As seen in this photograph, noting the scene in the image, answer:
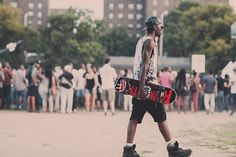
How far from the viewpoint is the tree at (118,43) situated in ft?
326

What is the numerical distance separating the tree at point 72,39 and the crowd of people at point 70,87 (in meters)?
53.4

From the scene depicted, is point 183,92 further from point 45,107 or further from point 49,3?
point 49,3

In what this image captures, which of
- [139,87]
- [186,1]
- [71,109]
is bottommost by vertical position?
[71,109]

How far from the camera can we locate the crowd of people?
58.6 ft

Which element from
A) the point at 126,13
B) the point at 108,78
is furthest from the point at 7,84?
the point at 126,13

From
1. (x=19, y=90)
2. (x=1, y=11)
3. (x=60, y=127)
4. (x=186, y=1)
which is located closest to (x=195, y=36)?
(x=1, y=11)

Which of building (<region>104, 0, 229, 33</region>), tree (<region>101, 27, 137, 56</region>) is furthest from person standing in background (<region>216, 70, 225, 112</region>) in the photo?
building (<region>104, 0, 229, 33</region>)

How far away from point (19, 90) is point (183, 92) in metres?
6.08

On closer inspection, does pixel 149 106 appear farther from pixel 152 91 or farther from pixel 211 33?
pixel 211 33

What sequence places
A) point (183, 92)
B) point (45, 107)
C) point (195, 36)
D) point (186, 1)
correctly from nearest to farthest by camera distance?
point (45, 107) < point (183, 92) < point (195, 36) < point (186, 1)

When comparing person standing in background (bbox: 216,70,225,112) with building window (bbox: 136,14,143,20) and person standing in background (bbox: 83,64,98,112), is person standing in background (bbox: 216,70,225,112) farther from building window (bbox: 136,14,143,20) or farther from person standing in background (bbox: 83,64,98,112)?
building window (bbox: 136,14,143,20)

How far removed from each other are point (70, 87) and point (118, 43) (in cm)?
8176

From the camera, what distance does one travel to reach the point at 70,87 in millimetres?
17984

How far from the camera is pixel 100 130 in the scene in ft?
38.3
